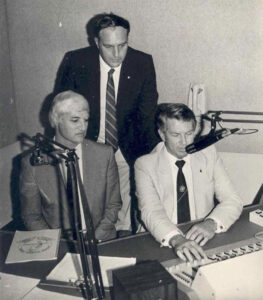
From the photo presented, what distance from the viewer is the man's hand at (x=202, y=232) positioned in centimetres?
194

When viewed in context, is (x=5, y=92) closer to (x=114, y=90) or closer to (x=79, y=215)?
(x=114, y=90)

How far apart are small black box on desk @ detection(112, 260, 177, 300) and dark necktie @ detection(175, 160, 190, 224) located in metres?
0.96

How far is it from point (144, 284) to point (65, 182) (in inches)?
46.6

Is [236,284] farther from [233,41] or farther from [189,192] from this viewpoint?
[233,41]

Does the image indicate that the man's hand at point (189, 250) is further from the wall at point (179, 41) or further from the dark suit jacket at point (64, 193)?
the wall at point (179, 41)

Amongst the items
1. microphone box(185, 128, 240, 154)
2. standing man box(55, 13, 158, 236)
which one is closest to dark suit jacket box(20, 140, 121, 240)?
standing man box(55, 13, 158, 236)

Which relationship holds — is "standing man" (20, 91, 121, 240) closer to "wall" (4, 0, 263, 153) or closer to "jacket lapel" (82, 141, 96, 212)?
"jacket lapel" (82, 141, 96, 212)

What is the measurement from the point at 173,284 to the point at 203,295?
0.47 ft

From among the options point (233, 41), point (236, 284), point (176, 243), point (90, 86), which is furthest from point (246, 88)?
point (236, 284)

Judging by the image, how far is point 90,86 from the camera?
311cm

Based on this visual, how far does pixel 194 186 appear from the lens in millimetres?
2414

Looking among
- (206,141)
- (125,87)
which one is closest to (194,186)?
(206,141)

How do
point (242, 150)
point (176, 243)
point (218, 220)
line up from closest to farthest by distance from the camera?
point (176, 243), point (218, 220), point (242, 150)

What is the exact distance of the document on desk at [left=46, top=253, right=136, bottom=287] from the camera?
5.60 ft
